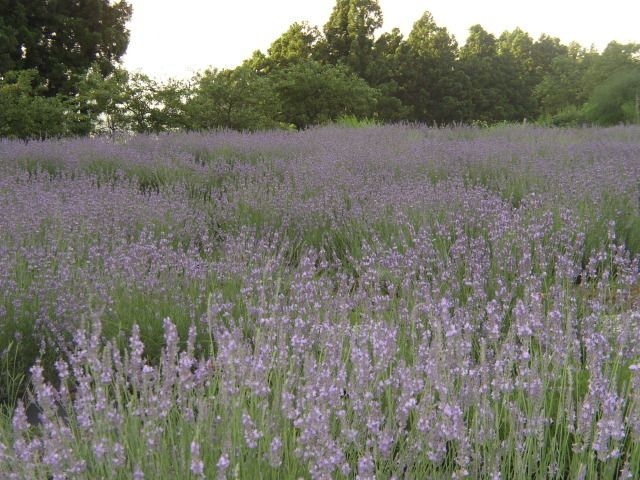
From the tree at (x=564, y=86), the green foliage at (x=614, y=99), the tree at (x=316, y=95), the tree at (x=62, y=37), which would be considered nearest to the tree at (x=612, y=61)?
the green foliage at (x=614, y=99)

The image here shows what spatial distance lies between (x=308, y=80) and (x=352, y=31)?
1000 centimetres

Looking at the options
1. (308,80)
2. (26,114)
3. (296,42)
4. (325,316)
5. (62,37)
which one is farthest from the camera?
(296,42)

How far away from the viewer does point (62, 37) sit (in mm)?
21859

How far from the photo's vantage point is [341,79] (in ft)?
66.5

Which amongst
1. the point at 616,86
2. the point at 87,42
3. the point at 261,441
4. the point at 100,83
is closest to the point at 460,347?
the point at 261,441

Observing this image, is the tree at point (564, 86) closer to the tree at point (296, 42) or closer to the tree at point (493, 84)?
the tree at point (493, 84)

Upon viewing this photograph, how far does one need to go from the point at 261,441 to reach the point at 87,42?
22350mm

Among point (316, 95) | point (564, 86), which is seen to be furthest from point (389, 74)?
point (316, 95)

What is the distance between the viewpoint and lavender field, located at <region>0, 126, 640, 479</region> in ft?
6.13

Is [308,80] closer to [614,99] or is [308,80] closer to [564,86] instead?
[614,99]

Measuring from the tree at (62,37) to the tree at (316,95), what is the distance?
216 inches

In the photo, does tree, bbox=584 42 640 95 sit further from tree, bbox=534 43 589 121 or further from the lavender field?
the lavender field

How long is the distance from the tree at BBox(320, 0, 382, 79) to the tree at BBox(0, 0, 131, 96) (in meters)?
8.62

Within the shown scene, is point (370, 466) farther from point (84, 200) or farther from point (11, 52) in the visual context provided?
point (11, 52)
